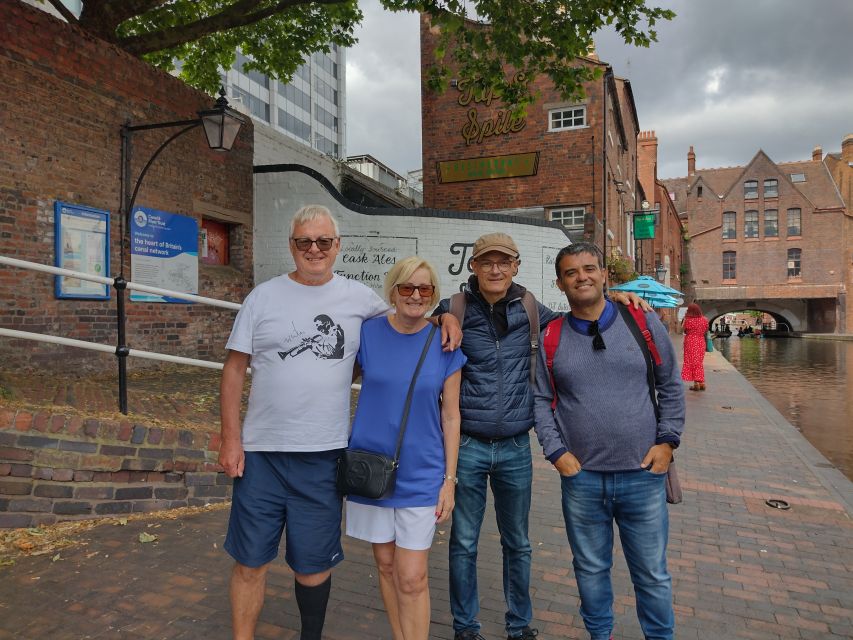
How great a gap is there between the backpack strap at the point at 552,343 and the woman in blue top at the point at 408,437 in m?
0.43

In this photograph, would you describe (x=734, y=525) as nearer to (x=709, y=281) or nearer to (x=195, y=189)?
(x=195, y=189)

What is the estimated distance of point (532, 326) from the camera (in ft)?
9.11

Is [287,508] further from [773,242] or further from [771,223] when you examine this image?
[771,223]

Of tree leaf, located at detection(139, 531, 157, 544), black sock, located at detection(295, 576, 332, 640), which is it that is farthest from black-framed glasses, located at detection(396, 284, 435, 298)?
tree leaf, located at detection(139, 531, 157, 544)

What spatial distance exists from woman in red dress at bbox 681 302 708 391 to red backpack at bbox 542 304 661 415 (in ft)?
34.8

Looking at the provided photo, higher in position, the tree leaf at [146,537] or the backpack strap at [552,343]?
the backpack strap at [552,343]

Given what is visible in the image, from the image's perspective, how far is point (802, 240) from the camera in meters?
Answer: 51.2

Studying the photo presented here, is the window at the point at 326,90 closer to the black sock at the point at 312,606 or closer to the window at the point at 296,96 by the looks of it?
the window at the point at 296,96

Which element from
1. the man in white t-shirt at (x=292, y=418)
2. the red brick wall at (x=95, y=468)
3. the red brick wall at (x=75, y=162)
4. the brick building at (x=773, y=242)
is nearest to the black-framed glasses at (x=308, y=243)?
the man in white t-shirt at (x=292, y=418)

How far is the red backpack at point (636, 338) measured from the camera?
8.33 feet

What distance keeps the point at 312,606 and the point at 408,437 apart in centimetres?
87

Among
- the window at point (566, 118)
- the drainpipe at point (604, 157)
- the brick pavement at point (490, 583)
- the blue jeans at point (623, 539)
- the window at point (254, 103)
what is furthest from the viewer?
the window at point (254, 103)

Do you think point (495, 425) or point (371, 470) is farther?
point (495, 425)

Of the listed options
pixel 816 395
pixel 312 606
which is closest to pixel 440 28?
pixel 312 606
